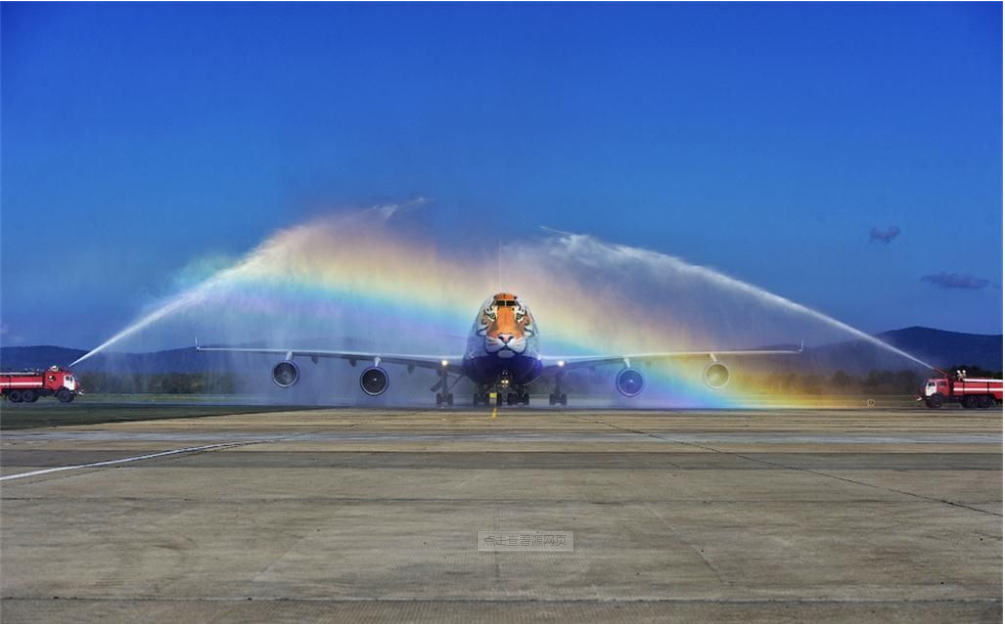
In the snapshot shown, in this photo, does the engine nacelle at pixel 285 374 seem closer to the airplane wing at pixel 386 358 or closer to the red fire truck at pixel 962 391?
the airplane wing at pixel 386 358

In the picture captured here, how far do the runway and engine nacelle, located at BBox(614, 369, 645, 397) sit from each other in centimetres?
4010

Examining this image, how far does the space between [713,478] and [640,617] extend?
10593mm

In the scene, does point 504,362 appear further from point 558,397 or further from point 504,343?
point 558,397

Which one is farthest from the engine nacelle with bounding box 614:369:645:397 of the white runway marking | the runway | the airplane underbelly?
the white runway marking

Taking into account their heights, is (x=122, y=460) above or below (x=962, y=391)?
below

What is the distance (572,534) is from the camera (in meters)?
11.9

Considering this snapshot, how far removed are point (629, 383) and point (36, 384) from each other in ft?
124

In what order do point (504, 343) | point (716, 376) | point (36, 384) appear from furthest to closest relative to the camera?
point (36, 384), point (716, 376), point (504, 343)

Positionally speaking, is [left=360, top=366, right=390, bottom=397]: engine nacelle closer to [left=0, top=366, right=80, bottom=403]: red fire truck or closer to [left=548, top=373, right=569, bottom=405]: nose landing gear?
[left=548, top=373, right=569, bottom=405]: nose landing gear

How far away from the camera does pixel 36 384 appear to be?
69062mm

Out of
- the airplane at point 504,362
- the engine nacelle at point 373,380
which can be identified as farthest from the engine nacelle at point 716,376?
the engine nacelle at point 373,380

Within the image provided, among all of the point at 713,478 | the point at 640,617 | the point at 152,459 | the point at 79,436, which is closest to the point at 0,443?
the point at 79,436

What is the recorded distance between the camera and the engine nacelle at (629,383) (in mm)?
64688

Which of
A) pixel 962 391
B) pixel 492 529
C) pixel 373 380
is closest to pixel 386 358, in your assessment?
pixel 373 380
